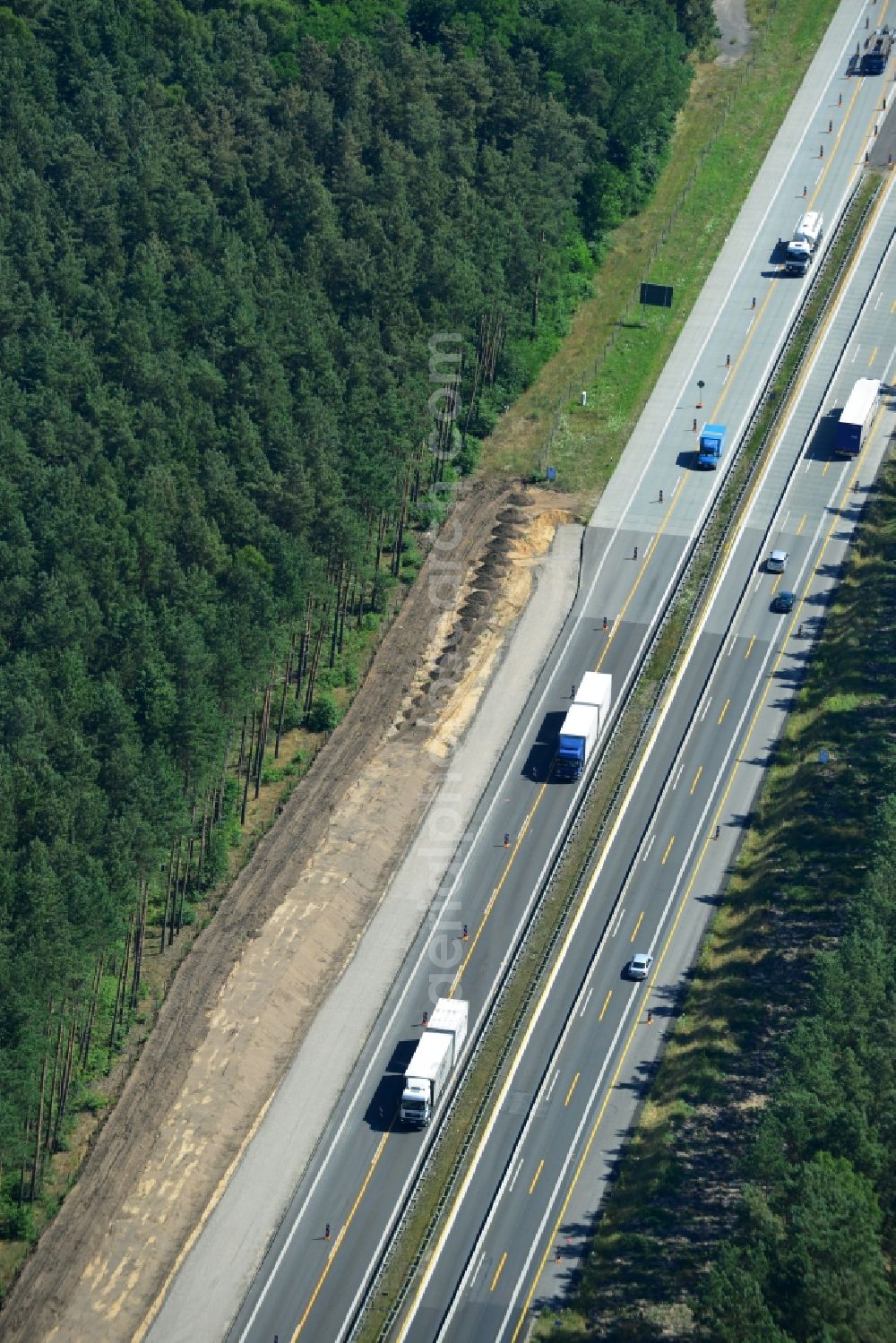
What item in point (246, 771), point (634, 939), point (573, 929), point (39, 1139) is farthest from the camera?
point (246, 771)

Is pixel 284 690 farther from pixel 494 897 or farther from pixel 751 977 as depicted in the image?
pixel 751 977

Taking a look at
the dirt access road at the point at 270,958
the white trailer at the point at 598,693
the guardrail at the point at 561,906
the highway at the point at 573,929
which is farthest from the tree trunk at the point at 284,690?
the guardrail at the point at 561,906

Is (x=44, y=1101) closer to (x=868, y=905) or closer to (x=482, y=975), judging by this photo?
(x=482, y=975)

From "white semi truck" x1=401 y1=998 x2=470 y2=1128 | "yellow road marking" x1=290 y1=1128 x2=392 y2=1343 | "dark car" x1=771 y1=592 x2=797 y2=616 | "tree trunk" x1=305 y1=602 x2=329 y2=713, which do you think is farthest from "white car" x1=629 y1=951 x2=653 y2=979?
"dark car" x1=771 y1=592 x2=797 y2=616

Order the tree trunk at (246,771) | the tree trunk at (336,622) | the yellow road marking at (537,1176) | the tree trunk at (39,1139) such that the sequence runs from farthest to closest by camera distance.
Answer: the tree trunk at (336,622)
the tree trunk at (246,771)
the yellow road marking at (537,1176)
the tree trunk at (39,1139)

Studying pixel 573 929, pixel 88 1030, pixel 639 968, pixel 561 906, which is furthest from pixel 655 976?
pixel 88 1030

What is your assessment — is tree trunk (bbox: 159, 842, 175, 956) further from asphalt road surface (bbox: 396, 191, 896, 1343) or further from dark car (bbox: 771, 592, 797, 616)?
dark car (bbox: 771, 592, 797, 616)

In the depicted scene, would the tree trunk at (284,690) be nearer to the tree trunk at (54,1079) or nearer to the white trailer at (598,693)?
the white trailer at (598,693)
